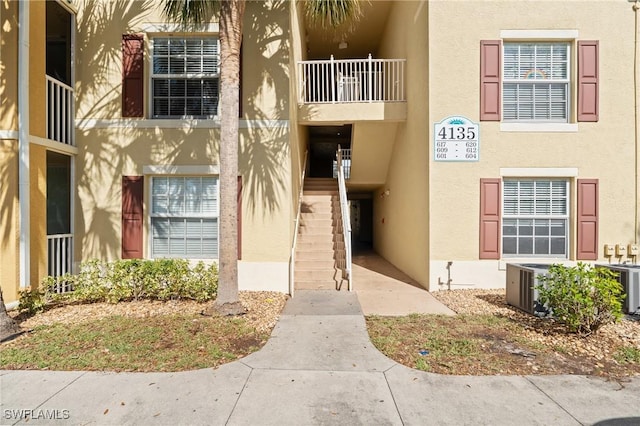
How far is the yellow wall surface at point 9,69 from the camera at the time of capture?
5.66 metres

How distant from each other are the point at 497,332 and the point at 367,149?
6.49 metres

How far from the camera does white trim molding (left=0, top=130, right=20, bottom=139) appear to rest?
565 centimetres

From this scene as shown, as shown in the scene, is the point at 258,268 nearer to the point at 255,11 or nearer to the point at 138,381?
the point at 138,381

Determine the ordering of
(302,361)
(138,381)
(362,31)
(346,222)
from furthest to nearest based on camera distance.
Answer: (362,31) < (346,222) < (302,361) < (138,381)

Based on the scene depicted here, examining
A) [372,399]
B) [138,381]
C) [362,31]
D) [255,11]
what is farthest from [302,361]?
[362,31]

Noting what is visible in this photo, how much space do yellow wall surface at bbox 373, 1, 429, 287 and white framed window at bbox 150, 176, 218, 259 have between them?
4.83 meters

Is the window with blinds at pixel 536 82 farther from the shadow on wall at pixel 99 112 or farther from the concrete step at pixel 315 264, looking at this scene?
the shadow on wall at pixel 99 112

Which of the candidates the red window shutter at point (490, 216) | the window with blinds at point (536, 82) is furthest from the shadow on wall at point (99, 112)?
the window with blinds at point (536, 82)

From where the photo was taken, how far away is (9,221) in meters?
5.63

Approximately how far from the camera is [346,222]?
7.79 meters

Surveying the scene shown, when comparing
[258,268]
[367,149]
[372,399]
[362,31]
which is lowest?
[372,399]

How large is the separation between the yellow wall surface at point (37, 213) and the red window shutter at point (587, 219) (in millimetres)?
11016

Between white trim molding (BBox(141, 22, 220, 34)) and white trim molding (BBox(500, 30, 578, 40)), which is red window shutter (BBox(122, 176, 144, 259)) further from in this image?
white trim molding (BBox(500, 30, 578, 40))


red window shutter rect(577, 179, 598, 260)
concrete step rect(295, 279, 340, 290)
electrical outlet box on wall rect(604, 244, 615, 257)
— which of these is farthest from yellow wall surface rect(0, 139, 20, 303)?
electrical outlet box on wall rect(604, 244, 615, 257)
